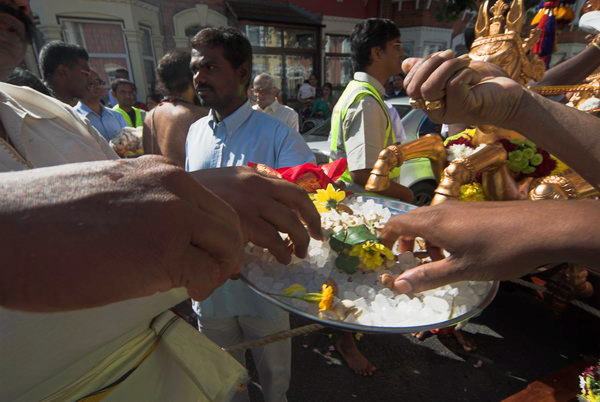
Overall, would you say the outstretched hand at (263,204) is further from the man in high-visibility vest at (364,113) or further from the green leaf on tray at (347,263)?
the man in high-visibility vest at (364,113)

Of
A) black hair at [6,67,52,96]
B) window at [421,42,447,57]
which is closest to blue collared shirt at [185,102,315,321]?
black hair at [6,67,52,96]

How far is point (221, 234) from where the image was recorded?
50 centimetres

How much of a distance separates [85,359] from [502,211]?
43.6 inches

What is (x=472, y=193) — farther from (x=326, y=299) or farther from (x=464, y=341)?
(x=464, y=341)

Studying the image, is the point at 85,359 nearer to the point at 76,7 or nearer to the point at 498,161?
the point at 498,161

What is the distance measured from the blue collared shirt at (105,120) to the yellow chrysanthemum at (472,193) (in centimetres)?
359

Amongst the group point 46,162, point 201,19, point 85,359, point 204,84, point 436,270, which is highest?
point 201,19

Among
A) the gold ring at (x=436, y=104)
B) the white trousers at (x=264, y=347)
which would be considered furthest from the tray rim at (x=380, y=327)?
the white trousers at (x=264, y=347)

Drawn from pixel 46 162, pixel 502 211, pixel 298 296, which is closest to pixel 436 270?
pixel 502 211

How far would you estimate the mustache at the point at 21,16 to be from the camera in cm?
103

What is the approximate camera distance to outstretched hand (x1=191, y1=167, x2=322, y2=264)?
92 cm

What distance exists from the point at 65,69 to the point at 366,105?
10.2ft

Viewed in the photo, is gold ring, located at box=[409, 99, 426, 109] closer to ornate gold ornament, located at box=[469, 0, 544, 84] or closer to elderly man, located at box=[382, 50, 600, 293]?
elderly man, located at box=[382, 50, 600, 293]

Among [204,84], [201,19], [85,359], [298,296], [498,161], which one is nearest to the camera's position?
[85,359]
